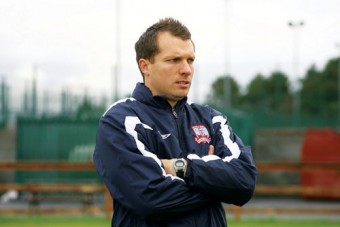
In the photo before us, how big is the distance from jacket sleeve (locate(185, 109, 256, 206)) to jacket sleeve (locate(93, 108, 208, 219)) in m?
0.05

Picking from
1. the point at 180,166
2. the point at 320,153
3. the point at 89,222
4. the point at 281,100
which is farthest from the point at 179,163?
the point at 281,100

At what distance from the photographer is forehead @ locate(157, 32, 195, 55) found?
11.9 feet

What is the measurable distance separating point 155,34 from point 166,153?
1.79 ft

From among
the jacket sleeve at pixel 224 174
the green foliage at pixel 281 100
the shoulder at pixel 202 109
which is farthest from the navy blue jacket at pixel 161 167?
the green foliage at pixel 281 100

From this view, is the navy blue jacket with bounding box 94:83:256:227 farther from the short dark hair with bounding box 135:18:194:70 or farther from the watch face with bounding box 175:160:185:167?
the short dark hair with bounding box 135:18:194:70

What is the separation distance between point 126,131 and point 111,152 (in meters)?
0.12

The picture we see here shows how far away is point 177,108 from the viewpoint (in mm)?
3697

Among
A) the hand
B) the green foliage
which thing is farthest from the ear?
the green foliage

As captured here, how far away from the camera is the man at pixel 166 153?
3.46 m

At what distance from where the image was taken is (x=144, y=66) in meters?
3.72

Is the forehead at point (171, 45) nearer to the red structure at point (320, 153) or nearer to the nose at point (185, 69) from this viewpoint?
the nose at point (185, 69)

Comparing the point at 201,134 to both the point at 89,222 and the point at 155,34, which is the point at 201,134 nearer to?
the point at 155,34

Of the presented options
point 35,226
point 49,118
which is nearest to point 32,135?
point 49,118

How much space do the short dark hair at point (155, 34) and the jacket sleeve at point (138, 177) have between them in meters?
0.32
